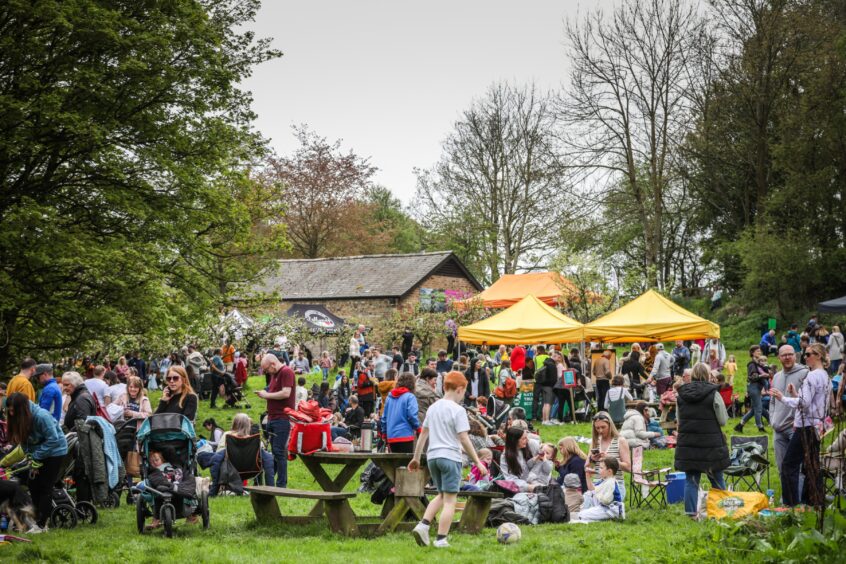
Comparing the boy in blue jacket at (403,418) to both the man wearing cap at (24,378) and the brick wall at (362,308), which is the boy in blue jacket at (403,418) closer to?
the man wearing cap at (24,378)

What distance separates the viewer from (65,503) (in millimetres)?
9398

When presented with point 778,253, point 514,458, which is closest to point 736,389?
point 778,253

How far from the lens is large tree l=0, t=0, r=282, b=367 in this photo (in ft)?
52.5

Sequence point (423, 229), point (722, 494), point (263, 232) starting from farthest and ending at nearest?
1. point (423, 229)
2. point (263, 232)
3. point (722, 494)

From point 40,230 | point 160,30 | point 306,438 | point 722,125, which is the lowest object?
point 306,438

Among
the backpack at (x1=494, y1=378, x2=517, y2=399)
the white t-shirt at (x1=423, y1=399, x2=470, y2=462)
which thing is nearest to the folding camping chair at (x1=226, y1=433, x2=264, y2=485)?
the white t-shirt at (x1=423, y1=399, x2=470, y2=462)

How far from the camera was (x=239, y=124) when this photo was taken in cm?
1983

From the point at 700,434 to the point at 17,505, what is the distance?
711 centimetres

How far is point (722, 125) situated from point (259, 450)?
3078cm

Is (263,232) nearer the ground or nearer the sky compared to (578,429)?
nearer the sky

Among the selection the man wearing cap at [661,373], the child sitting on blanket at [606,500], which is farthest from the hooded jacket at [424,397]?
the man wearing cap at [661,373]

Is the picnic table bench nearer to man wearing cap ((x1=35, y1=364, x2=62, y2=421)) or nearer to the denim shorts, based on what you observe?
the denim shorts

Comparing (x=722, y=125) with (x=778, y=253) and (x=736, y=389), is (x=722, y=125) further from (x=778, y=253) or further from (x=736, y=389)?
(x=736, y=389)

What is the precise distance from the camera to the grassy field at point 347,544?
7.55m
